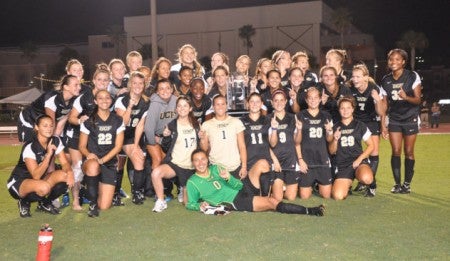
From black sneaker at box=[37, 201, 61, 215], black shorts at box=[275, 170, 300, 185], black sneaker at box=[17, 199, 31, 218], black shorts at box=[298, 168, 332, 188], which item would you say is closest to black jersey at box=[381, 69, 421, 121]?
black shorts at box=[298, 168, 332, 188]

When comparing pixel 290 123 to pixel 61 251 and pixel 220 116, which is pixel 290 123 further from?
pixel 61 251

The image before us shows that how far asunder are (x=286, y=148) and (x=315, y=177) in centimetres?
61

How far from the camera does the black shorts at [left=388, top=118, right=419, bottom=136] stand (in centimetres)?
742

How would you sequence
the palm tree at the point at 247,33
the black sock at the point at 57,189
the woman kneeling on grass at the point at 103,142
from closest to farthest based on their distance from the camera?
the black sock at the point at 57,189, the woman kneeling on grass at the point at 103,142, the palm tree at the point at 247,33

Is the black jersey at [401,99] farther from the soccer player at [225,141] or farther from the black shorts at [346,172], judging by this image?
the soccer player at [225,141]

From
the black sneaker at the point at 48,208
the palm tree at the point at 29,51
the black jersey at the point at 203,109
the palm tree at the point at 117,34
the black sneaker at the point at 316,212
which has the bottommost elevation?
the black sneaker at the point at 48,208

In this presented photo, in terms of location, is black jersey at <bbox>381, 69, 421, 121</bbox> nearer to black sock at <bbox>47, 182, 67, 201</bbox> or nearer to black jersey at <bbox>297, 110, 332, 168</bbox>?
black jersey at <bbox>297, 110, 332, 168</bbox>

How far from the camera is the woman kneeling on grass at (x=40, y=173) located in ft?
20.6

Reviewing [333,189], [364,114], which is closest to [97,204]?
[333,189]

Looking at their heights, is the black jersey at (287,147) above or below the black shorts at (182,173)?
above

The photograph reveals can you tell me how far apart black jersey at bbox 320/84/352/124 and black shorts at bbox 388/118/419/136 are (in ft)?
2.84

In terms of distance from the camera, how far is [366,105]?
297 inches

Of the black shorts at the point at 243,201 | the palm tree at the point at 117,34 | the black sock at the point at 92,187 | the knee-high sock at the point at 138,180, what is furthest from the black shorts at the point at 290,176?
the palm tree at the point at 117,34

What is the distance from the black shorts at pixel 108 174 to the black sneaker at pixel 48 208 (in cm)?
71
